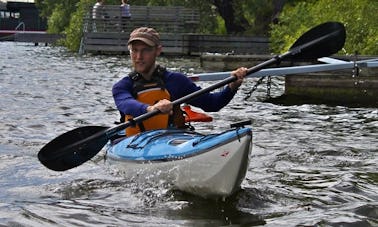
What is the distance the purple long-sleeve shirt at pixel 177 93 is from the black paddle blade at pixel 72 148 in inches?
13.7

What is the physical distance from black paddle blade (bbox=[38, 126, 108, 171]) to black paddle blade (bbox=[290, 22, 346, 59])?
2.08 metres

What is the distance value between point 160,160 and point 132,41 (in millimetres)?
1257

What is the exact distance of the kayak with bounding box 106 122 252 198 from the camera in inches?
201

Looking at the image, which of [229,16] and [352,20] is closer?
[352,20]

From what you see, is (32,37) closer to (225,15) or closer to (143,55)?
(225,15)

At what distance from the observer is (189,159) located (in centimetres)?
538

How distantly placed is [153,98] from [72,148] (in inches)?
34.6

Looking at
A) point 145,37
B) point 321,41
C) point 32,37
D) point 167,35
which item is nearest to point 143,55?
point 145,37

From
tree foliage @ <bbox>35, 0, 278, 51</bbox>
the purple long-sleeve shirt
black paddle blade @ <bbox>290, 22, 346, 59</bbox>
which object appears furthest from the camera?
tree foliage @ <bbox>35, 0, 278, 51</bbox>

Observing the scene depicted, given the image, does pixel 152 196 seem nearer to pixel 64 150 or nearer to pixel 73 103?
pixel 64 150

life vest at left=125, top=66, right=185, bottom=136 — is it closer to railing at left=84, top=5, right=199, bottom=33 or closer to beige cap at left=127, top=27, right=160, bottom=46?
beige cap at left=127, top=27, right=160, bottom=46

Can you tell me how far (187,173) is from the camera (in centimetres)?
546

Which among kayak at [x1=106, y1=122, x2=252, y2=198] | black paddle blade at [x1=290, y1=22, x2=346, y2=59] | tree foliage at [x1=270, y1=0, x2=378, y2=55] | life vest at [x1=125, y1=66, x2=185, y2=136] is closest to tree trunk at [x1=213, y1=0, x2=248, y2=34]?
tree foliage at [x1=270, y1=0, x2=378, y2=55]

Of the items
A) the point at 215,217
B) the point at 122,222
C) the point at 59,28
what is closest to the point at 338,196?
the point at 215,217
